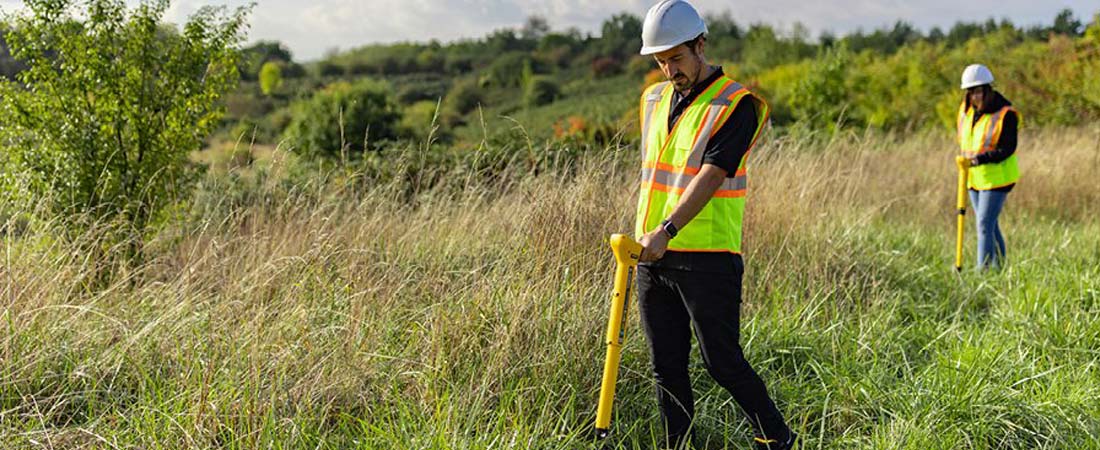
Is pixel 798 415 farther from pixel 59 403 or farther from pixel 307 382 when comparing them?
pixel 59 403

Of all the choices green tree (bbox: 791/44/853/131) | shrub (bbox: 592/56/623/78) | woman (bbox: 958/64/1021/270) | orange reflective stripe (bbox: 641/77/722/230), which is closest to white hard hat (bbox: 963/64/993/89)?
woman (bbox: 958/64/1021/270)

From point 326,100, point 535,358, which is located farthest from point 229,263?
point 326,100

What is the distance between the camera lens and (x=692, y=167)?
9.64ft

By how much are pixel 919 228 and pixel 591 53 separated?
6048cm

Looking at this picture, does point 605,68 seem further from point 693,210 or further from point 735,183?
point 693,210

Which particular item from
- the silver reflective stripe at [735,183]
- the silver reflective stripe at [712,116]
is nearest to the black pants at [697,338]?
the silver reflective stripe at [735,183]

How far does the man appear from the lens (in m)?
2.85

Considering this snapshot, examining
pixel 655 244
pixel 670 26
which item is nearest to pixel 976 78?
pixel 670 26

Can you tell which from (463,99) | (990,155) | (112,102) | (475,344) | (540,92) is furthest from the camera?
(540,92)

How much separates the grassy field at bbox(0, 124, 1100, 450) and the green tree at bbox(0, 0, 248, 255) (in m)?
0.69

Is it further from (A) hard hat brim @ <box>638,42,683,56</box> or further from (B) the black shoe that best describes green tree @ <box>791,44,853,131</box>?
(A) hard hat brim @ <box>638,42,683,56</box>

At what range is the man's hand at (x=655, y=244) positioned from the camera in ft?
9.29

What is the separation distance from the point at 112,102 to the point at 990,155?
6126 mm

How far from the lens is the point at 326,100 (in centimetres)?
1934
